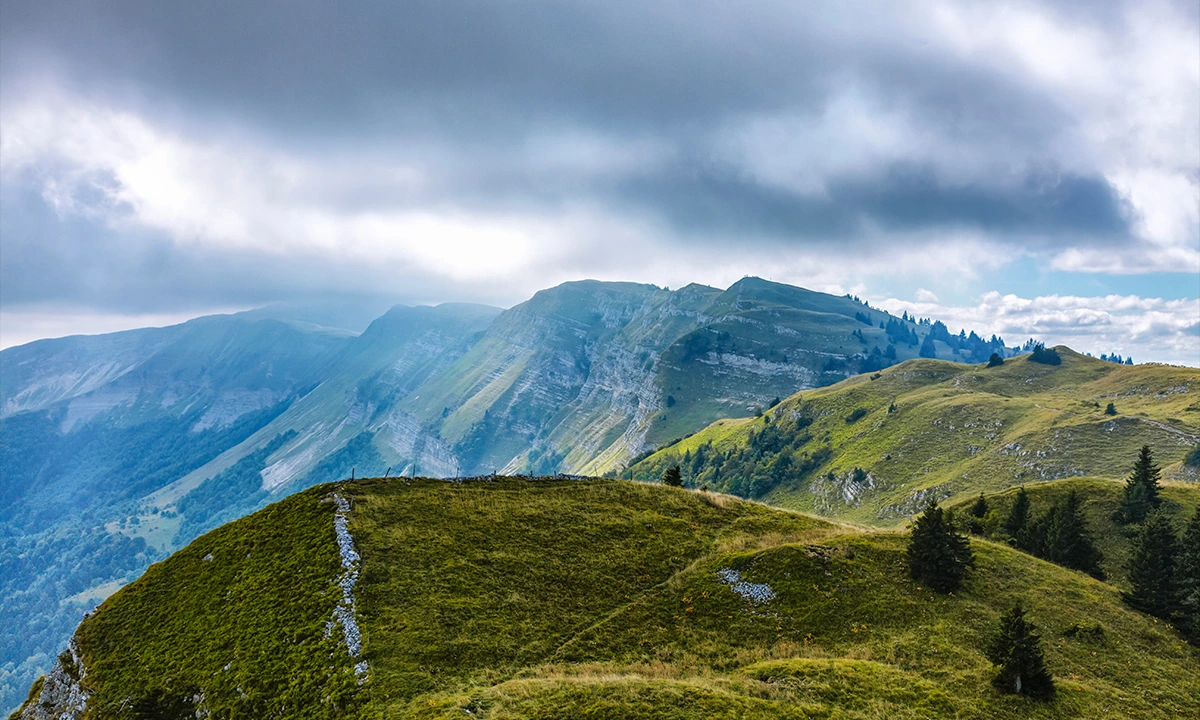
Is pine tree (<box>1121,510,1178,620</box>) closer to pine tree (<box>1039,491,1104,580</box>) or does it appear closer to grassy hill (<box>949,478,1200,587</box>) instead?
pine tree (<box>1039,491,1104,580</box>)

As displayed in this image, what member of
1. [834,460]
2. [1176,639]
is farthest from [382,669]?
[834,460]

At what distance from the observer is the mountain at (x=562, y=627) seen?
83.0 ft

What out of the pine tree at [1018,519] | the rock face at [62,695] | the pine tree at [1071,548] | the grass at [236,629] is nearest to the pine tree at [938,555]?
the pine tree at [1071,548]

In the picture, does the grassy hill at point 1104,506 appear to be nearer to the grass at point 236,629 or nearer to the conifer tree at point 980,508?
the conifer tree at point 980,508

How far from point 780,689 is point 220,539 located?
38.6 m

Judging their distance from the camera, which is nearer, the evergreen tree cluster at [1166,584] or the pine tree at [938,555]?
the evergreen tree cluster at [1166,584]

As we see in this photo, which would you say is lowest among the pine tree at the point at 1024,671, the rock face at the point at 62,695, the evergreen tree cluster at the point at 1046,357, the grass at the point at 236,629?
the rock face at the point at 62,695

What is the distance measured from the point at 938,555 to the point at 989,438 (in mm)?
125376

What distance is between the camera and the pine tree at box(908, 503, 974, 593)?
3828 centimetres

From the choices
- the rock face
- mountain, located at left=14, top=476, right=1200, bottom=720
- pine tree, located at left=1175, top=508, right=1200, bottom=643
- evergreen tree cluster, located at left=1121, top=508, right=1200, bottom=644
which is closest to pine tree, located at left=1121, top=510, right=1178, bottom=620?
evergreen tree cluster, located at left=1121, top=508, right=1200, bottom=644

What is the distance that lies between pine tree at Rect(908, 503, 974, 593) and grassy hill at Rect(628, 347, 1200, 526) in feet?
305

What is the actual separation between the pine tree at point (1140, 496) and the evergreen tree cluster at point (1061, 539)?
8116 mm

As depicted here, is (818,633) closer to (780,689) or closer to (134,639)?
(780,689)

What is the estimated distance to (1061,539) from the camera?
5069 centimetres
